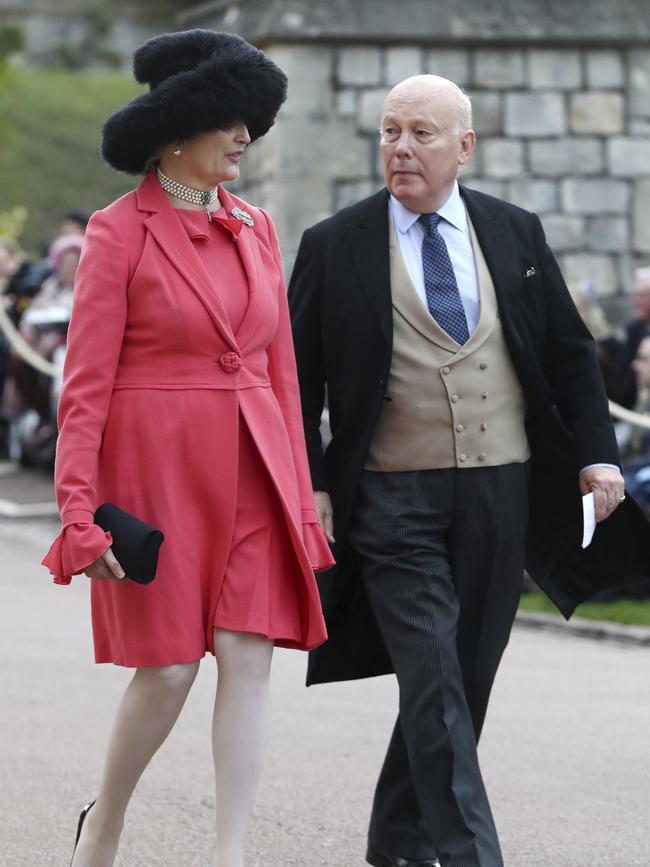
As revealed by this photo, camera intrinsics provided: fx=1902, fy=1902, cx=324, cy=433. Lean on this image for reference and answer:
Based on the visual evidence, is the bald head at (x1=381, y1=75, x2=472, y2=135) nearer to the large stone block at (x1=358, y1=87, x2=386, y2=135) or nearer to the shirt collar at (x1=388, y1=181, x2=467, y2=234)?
the shirt collar at (x1=388, y1=181, x2=467, y2=234)

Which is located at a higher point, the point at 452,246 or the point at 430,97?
the point at 430,97

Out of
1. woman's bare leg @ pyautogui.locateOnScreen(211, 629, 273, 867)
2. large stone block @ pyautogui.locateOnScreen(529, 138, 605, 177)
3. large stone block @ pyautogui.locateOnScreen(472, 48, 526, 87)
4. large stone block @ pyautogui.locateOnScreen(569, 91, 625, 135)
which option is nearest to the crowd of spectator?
large stone block @ pyautogui.locateOnScreen(472, 48, 526, 87)

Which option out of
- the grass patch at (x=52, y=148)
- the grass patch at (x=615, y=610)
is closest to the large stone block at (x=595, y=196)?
the grass patch at (x=615, y=610)

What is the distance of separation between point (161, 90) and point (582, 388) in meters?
1.33

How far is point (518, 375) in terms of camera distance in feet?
15.4

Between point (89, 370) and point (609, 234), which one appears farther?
point (609, 234)

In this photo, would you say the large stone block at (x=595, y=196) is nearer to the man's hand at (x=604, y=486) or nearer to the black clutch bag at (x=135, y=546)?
the man's hand at (x=604, y=486)

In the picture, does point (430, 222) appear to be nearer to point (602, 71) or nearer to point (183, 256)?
point (183, 256)

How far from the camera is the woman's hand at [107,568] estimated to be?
405 centimetres

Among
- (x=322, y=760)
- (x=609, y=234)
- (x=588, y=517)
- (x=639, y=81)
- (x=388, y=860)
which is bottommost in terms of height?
(x=322, y=760)

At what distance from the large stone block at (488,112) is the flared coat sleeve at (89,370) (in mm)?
9008

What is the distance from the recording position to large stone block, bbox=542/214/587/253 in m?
13.1

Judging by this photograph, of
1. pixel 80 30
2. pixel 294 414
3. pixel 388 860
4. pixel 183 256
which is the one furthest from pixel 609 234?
pixel 80 30

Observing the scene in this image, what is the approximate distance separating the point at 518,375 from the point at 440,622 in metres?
0.66
